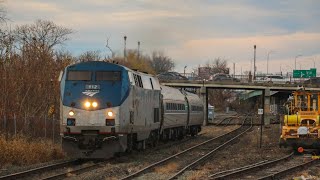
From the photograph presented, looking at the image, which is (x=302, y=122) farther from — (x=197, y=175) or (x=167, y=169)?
(x=197, y=175)

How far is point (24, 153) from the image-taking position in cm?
1869

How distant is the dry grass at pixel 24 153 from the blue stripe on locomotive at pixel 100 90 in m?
2.31

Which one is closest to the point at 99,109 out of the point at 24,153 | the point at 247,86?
the point at 24,153

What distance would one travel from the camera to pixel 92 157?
18.6m

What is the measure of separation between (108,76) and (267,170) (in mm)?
6864

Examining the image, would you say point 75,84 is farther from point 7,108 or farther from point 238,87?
point 238,87

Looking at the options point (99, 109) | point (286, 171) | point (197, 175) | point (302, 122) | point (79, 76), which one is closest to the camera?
point (197, 175)

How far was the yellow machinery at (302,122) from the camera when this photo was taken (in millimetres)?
22831

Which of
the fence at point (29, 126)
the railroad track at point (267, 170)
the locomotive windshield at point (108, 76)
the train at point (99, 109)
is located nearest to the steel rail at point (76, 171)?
the train at point (99, 109)

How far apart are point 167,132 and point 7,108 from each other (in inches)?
380

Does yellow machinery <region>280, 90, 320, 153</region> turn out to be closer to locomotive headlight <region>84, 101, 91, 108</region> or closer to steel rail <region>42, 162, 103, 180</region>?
steel rail <region>42, 162, 103, 180</region>

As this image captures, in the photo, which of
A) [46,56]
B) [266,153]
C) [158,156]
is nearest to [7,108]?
[46,56]

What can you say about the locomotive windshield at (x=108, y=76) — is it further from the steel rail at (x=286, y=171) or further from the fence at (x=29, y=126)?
the steel rail at (x=286, y=171)

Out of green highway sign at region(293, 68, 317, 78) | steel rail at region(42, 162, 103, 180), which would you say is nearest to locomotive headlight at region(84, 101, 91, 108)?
steel rail at region(42, 162, 103, 180)
